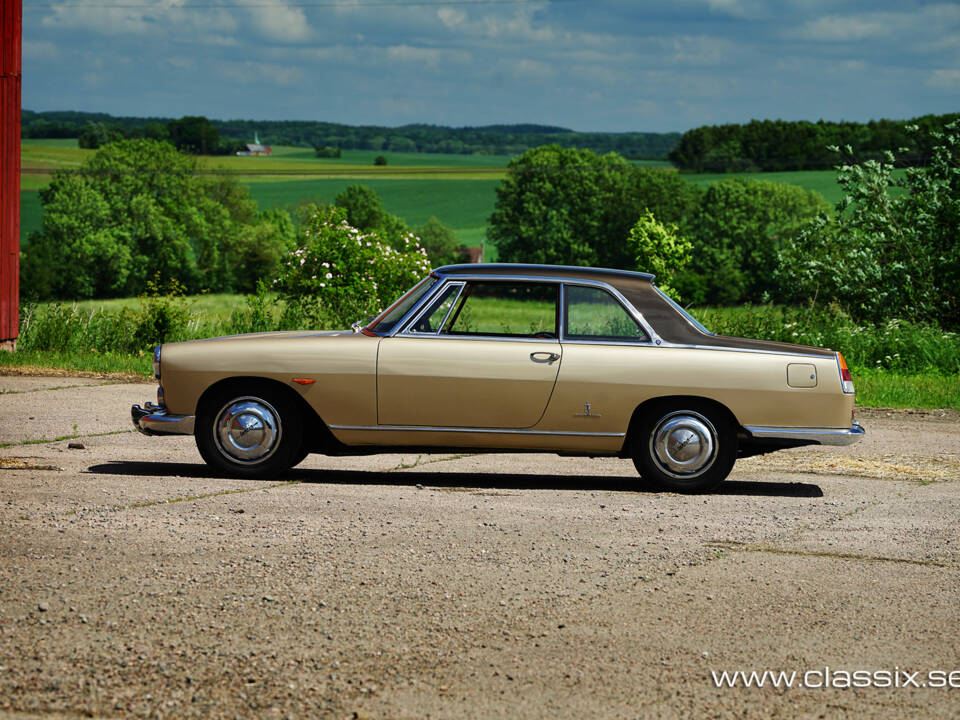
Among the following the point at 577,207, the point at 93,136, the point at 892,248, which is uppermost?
the point at 93,136

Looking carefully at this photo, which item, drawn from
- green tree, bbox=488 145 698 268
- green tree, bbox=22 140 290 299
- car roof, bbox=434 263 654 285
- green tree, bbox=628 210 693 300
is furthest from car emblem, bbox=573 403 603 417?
green tree, bbox=488 145 698 268

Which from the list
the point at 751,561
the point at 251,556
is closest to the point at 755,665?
the point at 751,561

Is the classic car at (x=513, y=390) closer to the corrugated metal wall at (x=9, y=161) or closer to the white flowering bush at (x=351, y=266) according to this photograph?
the corrugated metal wall at (x=9, y=161)

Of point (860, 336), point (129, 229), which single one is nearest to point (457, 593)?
point (860, 336)

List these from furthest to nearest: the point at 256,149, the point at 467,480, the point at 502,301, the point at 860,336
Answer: the point at 256,149, the point at 860,336, the point at 467,480, the point at 502,301

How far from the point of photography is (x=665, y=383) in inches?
333

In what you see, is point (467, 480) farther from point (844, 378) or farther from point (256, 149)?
point (256, 149)

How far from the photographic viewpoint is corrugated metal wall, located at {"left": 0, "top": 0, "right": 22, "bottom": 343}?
69.7 feet

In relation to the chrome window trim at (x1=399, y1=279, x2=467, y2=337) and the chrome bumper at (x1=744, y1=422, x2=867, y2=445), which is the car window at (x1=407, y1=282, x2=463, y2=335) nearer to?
the chrome window trim at (x1=399, y1=279, x2=467, y2=337)

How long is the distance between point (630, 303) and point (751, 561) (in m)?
2.74

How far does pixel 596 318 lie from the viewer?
8.88 metres

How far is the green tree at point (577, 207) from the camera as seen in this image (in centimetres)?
8319

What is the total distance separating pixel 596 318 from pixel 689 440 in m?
1.15

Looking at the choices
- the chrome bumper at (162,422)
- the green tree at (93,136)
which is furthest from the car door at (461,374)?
the green tree at (93,136)
